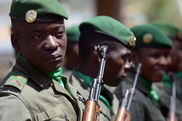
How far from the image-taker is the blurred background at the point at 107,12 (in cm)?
900

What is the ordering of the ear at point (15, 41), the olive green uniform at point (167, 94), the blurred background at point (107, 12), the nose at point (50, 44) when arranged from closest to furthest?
1. the nose at point (50, 44)
2. the ear at point (15, 41)
3. the olive green uniform at point (167, 94)
4. the blurred background at point (107, 12)

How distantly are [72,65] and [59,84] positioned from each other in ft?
10.3

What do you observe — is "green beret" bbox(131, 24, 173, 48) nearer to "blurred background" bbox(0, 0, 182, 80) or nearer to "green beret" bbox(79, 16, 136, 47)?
"green beret" bbox(79, 16, 136, 47)

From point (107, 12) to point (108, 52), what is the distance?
4.91m

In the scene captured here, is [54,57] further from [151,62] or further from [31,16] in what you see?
[151,62]

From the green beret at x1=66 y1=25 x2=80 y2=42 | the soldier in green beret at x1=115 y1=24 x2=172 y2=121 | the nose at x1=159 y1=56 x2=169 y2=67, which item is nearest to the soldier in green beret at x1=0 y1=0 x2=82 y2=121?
the soldier in green beret at x1=115 y1=24 x2=172 y2=121

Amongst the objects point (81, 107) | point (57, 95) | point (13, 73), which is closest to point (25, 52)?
point (13, 73)

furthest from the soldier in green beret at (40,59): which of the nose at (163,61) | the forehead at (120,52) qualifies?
the nose at (163,61)

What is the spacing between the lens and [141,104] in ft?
15.6

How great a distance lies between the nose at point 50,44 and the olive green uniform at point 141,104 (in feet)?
5.56

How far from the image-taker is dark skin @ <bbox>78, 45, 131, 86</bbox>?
4062mm

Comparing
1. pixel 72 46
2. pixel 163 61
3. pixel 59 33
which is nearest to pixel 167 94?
pixel 163 61

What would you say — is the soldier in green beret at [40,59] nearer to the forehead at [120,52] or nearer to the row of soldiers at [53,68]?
the row of soldiers at [53,68]

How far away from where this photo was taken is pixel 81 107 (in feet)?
10.8
